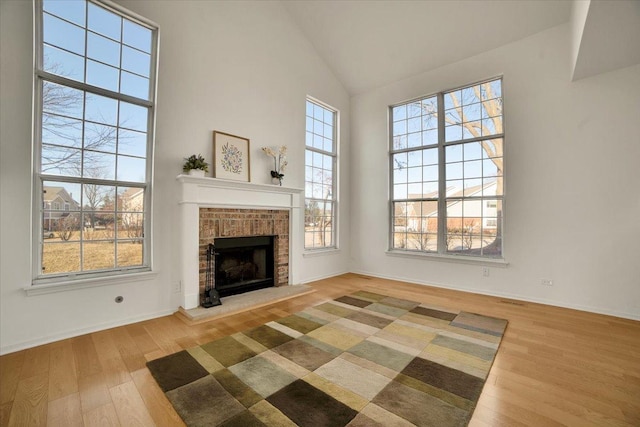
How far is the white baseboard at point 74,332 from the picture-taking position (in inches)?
95.6

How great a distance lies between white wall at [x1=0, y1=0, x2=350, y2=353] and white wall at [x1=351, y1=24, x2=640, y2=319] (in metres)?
2.79

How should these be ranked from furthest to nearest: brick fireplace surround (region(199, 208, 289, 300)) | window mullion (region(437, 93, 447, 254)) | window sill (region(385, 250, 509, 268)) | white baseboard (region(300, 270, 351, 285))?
white baseboard (region(300, 270, 351, 285))
window mullion (region(437, 93, 447, 254))
window sill (region(385, 250, 509, 268))
brick fireplace surround (region(199, 208, 289, 300))

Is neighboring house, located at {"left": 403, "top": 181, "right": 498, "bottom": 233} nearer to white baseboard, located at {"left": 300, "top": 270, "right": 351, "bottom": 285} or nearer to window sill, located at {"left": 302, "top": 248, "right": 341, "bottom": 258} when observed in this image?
window sill, located at {"left": 302, "top": 248, "right": 341, "bottom": 258}

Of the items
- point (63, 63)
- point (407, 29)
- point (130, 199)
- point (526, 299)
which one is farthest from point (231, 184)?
point (526, 299)

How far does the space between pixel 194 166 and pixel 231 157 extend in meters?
0.63

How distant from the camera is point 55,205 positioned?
8.89 feet

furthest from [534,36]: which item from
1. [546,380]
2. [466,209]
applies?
[546,380]

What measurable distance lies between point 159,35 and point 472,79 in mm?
4582

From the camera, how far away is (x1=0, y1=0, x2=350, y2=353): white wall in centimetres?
245

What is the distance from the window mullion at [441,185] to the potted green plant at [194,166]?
12.6 feet

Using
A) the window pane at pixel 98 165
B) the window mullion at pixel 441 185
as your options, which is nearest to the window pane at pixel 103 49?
the window pane at pixel 98 165

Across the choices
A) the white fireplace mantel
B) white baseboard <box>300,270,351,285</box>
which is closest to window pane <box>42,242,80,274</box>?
the white fireplace mantel

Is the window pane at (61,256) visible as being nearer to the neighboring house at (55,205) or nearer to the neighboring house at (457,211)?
the neighboring house at (55,205)

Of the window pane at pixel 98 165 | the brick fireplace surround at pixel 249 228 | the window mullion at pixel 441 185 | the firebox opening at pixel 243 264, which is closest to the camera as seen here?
the window pane at pixel 98 165
